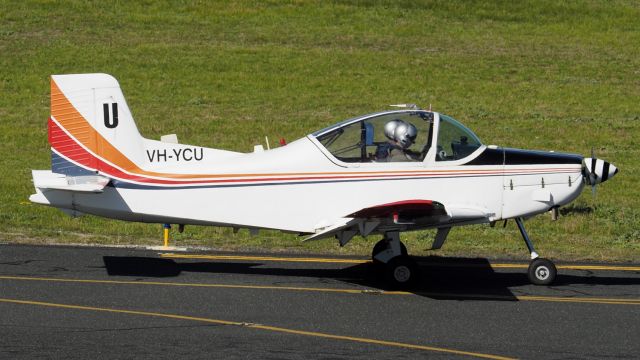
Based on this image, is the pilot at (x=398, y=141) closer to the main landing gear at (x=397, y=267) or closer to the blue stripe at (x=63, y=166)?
the main landing gear at (x=397, y=267)

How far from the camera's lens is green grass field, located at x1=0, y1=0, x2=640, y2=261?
62.9 feet

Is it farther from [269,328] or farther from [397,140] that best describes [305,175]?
[269,328]

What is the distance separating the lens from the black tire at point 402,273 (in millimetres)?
13867

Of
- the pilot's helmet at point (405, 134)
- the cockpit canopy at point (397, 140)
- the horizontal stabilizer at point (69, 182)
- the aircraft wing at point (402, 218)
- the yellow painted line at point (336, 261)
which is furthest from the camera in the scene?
the yellow painted line at point (336, 261)

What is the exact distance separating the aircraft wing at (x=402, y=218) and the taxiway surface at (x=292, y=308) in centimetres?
82

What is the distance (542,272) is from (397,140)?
264 cm

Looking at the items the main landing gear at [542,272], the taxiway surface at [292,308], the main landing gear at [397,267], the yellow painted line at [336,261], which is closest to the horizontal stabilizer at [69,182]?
the taxiway surface at [292,308]

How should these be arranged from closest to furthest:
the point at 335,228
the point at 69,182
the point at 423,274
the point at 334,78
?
1. the point at 335,228
2. the point at 69,182
3. the point at 423,274
4. the point at 334,78

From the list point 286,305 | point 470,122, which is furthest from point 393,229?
point 470,122

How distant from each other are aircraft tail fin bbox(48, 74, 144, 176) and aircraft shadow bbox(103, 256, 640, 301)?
5.39 ft

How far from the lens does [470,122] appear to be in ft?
95.9

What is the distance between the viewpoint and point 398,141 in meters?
13.9

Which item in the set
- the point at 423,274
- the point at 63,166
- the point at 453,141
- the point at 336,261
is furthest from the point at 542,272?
the point at 63,166

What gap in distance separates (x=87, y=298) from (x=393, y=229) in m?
3.91
